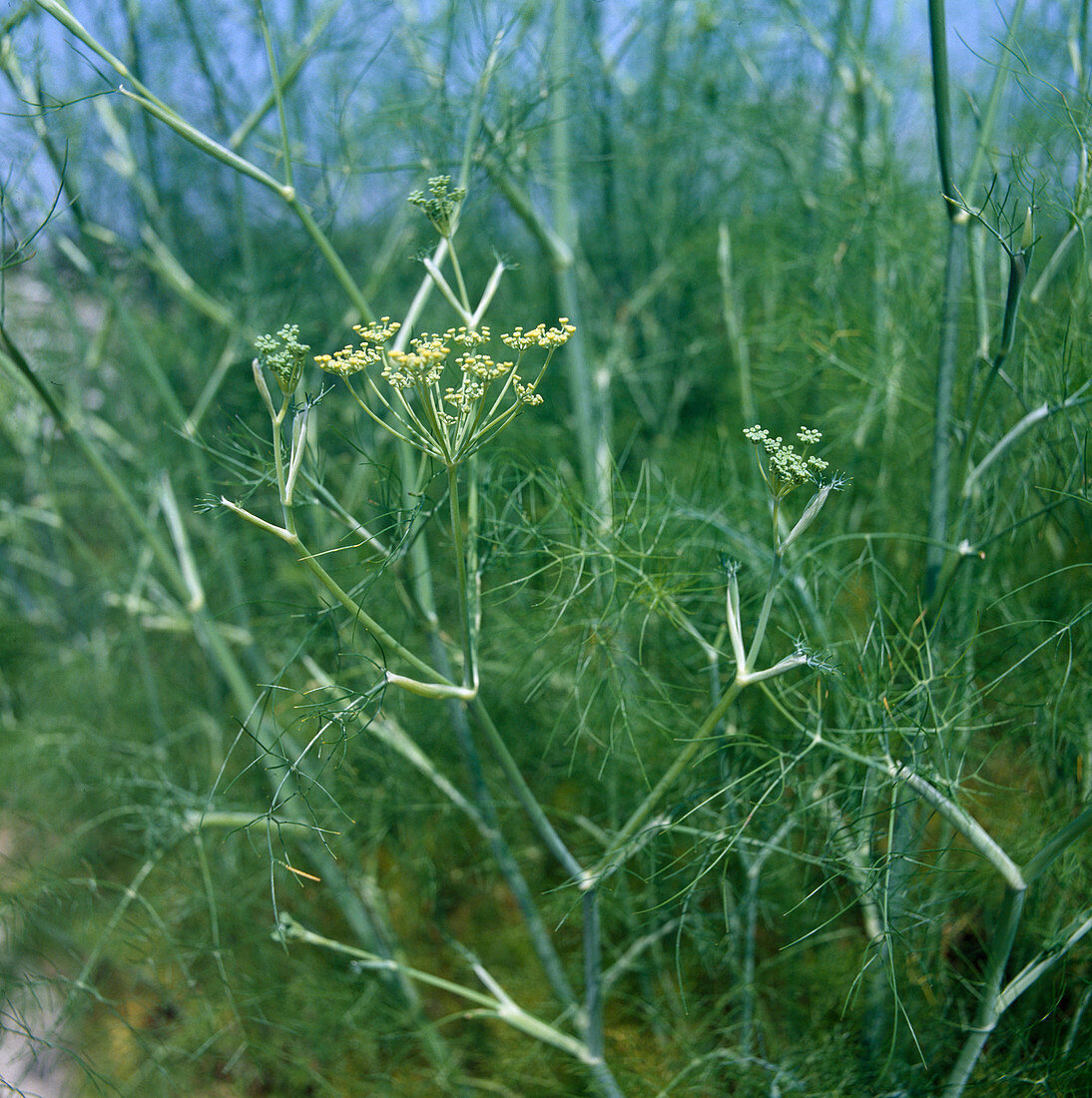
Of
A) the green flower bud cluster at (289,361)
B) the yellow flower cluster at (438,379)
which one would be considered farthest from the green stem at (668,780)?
the green flower bud cluster at (289,361)

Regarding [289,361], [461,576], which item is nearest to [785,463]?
[461,576]

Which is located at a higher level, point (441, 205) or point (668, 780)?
point (441, 205)

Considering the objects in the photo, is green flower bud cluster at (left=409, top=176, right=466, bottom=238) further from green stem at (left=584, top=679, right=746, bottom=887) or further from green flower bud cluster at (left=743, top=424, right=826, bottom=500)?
green stem at (left=584, top=679, right=746, bottom=887)

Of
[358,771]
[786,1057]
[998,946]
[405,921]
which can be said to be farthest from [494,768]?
[998,946]

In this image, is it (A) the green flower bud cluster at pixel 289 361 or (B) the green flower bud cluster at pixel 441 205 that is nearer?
(A) the green flower bud cluster at pixel 289 361

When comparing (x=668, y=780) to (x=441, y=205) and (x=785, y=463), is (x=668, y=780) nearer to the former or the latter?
(x=785, y=463)

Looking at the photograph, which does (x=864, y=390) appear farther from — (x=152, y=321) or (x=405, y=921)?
(x=152, y=321)

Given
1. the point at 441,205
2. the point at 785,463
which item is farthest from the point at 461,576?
the point at 441,205

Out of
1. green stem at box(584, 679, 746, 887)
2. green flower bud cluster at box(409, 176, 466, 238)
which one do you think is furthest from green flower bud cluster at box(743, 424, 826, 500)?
green flower bud cluster at box(409, 176, 466, 238)

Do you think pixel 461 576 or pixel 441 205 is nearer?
pixel 461 576

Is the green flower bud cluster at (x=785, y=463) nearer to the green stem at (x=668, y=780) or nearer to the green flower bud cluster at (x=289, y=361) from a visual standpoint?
the green stem at (x=668, y=780)

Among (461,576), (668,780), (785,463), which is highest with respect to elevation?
(785,463)

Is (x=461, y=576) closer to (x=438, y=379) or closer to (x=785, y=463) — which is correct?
(x=438, y=379)
